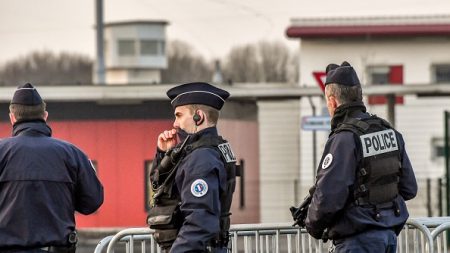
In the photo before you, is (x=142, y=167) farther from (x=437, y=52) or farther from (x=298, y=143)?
(x=437, y=52)

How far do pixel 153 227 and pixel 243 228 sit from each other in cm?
249

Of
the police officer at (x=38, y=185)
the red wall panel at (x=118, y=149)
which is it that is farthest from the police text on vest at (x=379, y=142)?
the red wall panel at (x=118, y=149)

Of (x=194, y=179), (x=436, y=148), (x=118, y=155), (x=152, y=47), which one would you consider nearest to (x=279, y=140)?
(x=436, y=148)

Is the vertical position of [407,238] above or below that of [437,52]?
below

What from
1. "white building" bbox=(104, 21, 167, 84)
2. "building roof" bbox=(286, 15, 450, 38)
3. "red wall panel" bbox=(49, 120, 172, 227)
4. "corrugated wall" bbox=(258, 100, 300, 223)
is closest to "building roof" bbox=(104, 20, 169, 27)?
"white building" bbox=(104, 21, 167, 84)

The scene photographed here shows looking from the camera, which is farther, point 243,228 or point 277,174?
point 277,174

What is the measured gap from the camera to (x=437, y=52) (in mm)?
37375

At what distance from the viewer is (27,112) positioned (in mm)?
8438

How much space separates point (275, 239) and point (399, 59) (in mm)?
27866

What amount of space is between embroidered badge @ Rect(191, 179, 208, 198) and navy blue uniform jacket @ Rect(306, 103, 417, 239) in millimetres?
939

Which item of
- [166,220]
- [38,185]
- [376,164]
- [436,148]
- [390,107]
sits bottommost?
[166,220]

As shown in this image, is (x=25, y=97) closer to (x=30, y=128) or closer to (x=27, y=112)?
(x=27, y=112)

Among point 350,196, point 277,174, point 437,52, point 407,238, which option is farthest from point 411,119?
point 350,196

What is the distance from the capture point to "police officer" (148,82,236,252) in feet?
24.5
